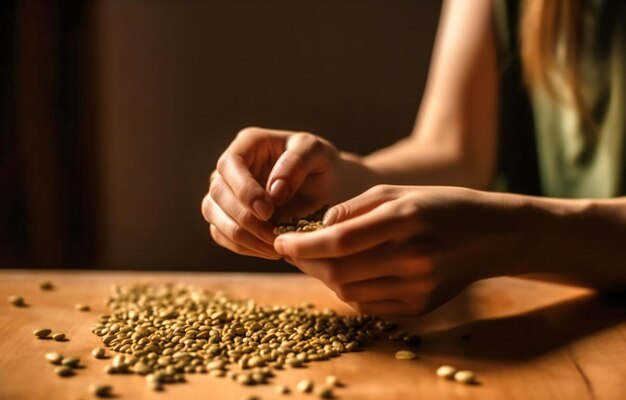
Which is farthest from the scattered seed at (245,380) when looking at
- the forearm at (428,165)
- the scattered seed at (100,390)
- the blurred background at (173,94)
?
the blurred background at (173,94)

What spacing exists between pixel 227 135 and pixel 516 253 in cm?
174

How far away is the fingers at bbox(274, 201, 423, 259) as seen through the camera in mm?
947

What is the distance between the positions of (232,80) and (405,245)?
1814 mm

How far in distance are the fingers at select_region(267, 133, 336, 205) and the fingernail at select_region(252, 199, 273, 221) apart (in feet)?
0.14

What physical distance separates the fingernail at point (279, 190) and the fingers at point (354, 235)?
0.49 feet

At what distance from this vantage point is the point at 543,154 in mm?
1804

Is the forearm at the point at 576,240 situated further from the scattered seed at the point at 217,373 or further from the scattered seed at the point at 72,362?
the scattered seed at the point at 72,362

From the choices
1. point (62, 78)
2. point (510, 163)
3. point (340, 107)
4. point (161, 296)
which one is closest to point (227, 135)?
point (340, 107)

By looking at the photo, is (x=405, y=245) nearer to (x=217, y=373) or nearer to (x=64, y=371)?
(x=217, y=373)

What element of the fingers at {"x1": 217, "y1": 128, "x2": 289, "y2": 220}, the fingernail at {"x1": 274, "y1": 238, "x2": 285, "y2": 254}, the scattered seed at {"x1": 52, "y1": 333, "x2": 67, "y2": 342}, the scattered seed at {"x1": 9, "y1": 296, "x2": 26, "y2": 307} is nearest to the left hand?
the fingernail at {"x1": 274, "y1": 238, "x2": 285, "y2": 254}

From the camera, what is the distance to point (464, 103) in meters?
1.81

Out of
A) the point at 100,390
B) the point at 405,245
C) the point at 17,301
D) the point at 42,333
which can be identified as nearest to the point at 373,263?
the point at 405,245

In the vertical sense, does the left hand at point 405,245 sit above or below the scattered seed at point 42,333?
above

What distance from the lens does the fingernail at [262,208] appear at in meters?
1.08
